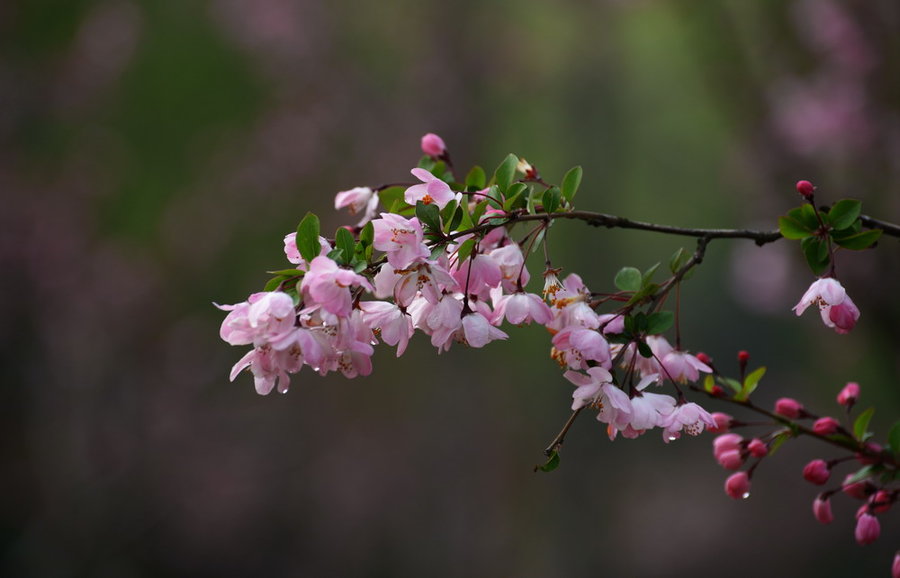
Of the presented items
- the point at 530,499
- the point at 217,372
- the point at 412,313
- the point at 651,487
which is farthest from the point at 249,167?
the point at 651,487

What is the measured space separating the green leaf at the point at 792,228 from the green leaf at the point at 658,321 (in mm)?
123

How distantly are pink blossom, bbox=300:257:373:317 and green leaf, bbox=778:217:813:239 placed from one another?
378 millimetres

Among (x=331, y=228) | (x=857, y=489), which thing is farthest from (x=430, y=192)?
(x=331, y=228)

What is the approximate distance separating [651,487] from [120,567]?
4.47 meters

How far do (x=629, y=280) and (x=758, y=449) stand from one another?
0.24m

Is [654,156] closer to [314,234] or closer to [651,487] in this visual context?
[651,487]

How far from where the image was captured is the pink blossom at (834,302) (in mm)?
757

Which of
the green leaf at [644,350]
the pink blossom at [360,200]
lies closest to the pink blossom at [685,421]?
the green leaf at [644,350]

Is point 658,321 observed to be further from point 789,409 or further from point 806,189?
point 789,409

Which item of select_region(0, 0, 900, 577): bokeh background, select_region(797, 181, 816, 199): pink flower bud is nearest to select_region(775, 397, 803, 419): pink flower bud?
select_region(797, 181, 816, 199): pink flower bud

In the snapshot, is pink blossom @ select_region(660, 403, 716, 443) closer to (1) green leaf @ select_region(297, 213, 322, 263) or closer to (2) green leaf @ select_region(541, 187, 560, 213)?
(2) green leaf @ select_region(541, 187, 560, 213)

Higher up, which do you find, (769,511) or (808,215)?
(808,215)

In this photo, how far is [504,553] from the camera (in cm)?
469

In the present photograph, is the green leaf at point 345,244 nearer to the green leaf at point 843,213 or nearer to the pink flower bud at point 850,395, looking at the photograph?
the green leaf at point 843,213
